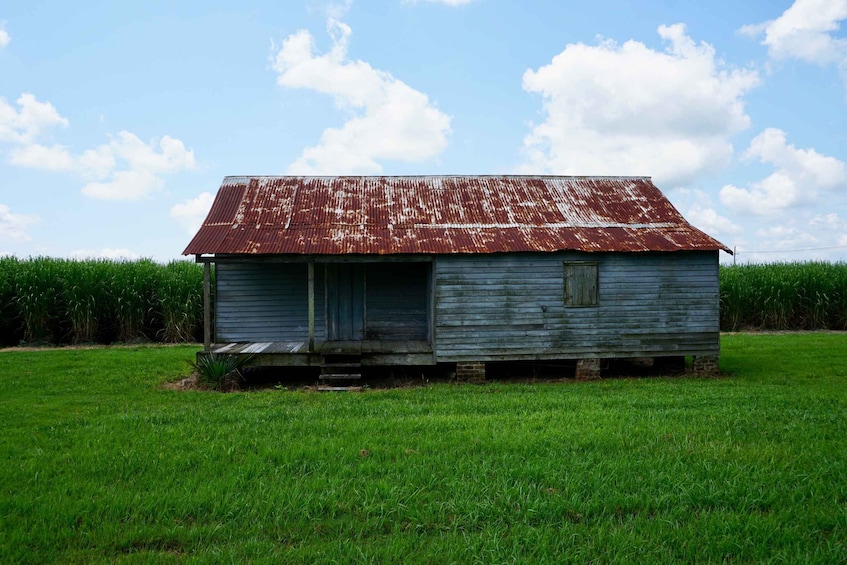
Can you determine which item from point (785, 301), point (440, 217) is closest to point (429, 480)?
point (440, 217)

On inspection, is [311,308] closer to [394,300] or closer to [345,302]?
[345,302]

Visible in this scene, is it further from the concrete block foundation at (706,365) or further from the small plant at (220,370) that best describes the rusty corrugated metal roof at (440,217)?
the concrete block foundation at (706,365)

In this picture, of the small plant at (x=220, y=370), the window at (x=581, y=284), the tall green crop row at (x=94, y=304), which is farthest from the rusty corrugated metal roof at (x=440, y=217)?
the tall green crop row at (x=94, y=304)

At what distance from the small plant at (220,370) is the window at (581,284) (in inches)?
289

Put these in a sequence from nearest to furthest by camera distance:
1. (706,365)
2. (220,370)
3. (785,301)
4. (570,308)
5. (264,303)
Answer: (220,370) < (570,308) < (706,365) < (264,303) < (785,301)

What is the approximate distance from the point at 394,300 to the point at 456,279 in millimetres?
2878

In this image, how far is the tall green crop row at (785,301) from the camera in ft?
82.1

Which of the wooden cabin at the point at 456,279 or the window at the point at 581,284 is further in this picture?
the window at the point at 581,284

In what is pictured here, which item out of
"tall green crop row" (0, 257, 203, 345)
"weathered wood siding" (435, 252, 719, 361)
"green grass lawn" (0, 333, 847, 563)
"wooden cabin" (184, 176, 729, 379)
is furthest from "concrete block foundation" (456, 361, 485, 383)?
"tall green crop row" (0, 257, 203, 345)

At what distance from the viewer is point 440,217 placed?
15344mm

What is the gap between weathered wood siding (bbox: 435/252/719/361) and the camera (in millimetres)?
13750

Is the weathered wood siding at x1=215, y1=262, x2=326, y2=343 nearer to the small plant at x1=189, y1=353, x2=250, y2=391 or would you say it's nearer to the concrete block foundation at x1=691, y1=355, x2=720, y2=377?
the small plant at x1=189, y1=353, x2=250, y2=391

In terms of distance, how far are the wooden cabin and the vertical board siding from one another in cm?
3

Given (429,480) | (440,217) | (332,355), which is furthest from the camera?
(440,217)
